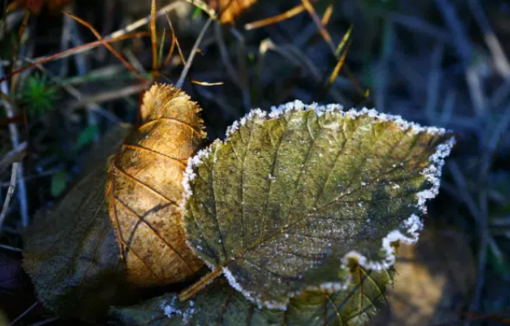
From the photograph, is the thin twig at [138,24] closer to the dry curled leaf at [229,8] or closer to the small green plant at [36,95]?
the dry curled leaf at [229,8]

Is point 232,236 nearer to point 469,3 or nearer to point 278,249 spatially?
point 278,249

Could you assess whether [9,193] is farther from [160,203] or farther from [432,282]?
[432,282]

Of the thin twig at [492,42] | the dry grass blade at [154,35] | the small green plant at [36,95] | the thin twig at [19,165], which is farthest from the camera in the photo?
the thin twig at [492,42]

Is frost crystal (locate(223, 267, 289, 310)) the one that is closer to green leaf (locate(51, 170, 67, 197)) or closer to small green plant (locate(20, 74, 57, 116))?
green leaf (locate(51, 170, 67, 197))

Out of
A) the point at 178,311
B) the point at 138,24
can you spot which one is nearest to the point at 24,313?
the point at 178,311

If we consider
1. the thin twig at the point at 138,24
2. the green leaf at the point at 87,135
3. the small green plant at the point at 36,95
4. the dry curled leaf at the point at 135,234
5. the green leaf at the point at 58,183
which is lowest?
the dry curled leaf at the point at 135,234

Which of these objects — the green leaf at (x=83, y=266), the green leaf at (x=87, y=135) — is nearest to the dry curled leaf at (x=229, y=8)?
the green leaf at (x=87, y=135)
